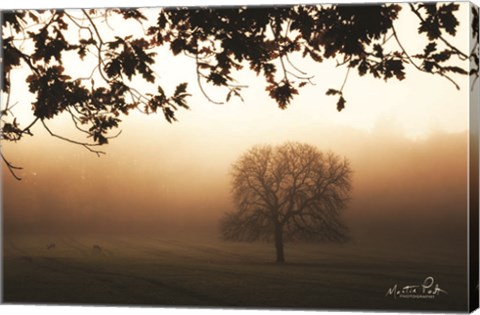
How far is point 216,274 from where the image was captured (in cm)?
1606

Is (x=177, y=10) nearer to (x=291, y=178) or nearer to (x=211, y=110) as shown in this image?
(x=211, y=110)

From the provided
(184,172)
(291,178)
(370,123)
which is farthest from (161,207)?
(370,123)

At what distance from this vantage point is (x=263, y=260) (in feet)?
52.3

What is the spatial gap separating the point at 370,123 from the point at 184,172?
2143 millimetres

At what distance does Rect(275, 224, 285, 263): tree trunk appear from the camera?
1590cm

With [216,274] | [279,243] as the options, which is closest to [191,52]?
[279,243]

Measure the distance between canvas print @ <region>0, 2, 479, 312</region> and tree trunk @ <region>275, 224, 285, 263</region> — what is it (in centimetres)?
2

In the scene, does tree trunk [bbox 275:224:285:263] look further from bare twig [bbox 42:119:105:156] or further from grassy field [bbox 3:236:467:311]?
bare twig [bbox 42:119:105:156]

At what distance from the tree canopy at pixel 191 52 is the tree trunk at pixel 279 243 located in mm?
1316

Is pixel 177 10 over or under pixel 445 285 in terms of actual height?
over
